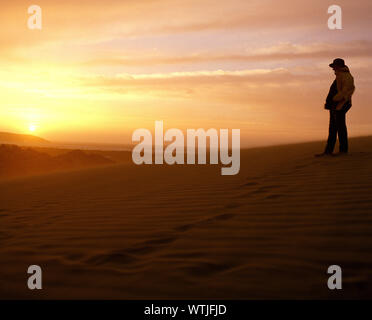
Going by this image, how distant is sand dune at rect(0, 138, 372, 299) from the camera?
3.10 meters

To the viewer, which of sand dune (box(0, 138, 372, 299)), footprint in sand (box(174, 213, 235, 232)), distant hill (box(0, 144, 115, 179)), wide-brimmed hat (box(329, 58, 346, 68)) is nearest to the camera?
sand dune (box(0, 138, 372, 299))

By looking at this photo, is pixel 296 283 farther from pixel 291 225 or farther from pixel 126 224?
pixel 126 224

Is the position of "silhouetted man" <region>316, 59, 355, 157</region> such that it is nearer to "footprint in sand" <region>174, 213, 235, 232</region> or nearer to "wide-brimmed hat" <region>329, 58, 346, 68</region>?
"wide-brimmed hat" <region>329, 58, 346, 68</region>

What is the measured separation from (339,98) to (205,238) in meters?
4.51

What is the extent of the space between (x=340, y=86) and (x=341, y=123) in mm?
622

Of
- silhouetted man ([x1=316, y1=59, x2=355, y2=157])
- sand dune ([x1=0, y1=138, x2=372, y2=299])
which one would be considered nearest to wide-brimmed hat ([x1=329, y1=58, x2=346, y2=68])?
silhouetted man ([x1=316, y1=59, x2=355, y2=157])

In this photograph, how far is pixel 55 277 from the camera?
341cm

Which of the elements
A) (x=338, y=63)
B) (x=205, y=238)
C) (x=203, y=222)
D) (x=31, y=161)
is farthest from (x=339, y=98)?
(x=31, y=161)

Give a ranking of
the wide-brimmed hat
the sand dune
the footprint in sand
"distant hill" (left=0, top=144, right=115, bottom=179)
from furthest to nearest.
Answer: "distant hill" (left=0, top=144, right=115, bottom=179)
the wide-brimmed hat
the footprint in sand
the sand dune

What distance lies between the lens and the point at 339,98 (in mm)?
7520

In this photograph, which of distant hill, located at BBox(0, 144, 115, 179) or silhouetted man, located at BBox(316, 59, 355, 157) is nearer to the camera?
silhouetted man, located at BBox(316, 59, 355, 157)

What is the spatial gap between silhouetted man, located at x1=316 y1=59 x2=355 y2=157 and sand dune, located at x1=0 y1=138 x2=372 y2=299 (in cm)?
76

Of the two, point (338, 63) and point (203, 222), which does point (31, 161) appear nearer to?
point (338, 63)
